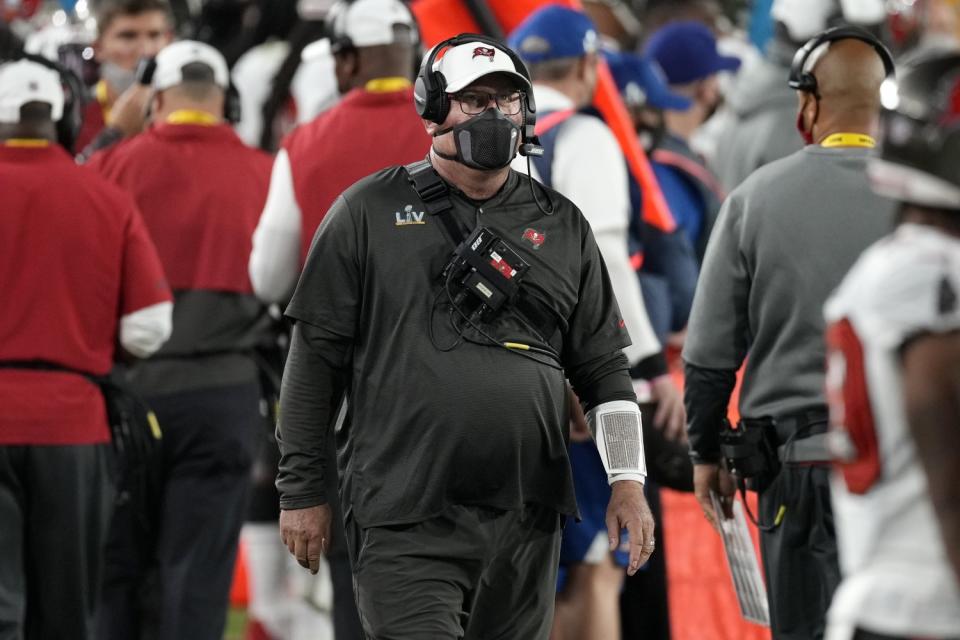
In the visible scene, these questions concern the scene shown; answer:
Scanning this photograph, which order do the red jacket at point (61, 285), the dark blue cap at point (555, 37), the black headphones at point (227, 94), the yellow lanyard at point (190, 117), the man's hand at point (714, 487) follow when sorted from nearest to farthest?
the man's hand at point (714, 487) → the red jacket at point (61, 285) → the dark blue cap at point (555, 37) → the yellow lanyard at point (190, 117) → the black headphones at point (227, 94)

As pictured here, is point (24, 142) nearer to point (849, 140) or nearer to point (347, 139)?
point (347, 139)

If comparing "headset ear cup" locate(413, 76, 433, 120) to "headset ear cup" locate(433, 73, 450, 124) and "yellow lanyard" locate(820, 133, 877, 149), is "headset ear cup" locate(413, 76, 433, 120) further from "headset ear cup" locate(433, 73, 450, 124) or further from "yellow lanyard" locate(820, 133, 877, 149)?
"yellow lanyard" locate(820, 133, 877, 149)

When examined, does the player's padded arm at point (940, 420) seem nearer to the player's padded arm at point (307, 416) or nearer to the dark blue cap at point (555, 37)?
the player's padded arm at point (307, 416)

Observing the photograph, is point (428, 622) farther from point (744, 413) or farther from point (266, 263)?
point (266, 263)

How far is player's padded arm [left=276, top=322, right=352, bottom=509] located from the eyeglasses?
2.22 feet

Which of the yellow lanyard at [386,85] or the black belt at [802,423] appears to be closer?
the black belt at [802,423]

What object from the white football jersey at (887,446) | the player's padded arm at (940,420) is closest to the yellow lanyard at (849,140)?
the white football jersey at (887,446)

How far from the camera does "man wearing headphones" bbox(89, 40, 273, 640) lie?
289 inches

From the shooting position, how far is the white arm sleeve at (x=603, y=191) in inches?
260

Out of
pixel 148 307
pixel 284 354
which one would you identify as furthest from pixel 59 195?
pixel 284 354

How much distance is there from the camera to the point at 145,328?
6660mm

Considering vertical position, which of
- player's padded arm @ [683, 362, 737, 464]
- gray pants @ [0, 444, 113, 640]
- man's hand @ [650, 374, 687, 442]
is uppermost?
player's padded arm @ [683, 362, 737, 464]

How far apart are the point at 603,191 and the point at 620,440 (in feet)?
5.51

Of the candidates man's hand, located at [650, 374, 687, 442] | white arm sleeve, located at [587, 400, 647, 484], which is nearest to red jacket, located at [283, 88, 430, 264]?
man's hand, located at [650, 374, 687, 442]
